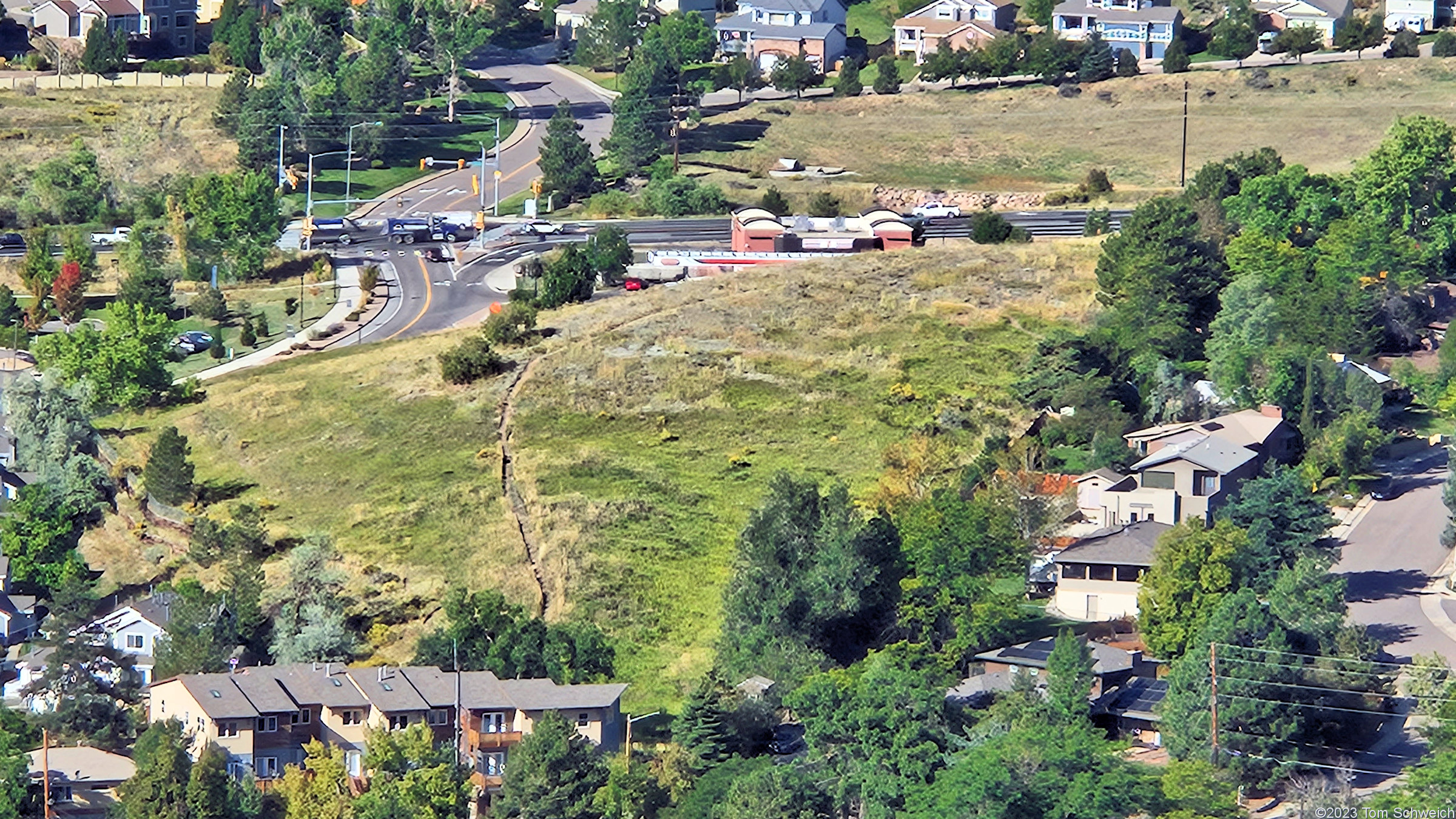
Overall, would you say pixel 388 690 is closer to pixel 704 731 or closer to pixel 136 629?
pixel 704 731

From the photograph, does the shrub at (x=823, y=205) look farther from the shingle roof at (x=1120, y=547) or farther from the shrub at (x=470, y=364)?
the shingle roof at (x=1120, y=547)

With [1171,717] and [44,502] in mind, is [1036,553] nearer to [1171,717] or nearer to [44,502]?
[1171,717]

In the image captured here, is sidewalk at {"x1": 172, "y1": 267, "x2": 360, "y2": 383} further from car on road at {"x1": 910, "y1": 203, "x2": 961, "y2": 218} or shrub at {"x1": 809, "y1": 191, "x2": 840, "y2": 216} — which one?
car on road at {"x1": 910, "y1": 203, "x2": 961, "y2": 218}

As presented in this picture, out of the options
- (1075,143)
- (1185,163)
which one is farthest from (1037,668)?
(1075,143)

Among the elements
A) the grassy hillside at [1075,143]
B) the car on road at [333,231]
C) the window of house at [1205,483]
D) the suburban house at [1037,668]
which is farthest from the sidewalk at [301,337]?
the suburban house at [1037,668]

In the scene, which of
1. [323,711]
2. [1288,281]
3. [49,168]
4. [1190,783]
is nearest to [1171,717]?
[1190,783]

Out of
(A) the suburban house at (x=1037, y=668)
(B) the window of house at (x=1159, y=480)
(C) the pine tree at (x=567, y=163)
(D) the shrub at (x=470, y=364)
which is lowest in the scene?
(A) the suburban house at (x=1037, y=668)
